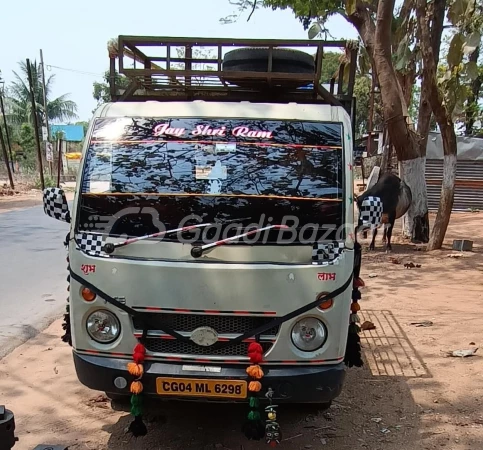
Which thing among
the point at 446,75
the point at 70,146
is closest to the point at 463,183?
the point at 446,75

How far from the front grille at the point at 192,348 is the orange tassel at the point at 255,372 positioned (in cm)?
14

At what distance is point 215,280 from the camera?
3154mm

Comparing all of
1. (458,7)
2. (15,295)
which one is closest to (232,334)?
(15,295)

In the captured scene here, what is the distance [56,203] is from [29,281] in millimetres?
4799

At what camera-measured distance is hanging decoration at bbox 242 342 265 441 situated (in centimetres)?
311

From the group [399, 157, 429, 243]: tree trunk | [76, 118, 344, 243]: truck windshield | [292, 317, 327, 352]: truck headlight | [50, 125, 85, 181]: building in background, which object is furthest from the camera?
[50, 125, 85, 181]: building in background

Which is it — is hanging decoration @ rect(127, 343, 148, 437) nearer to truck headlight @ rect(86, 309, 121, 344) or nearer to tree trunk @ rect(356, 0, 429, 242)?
truck headlight @ rect(86, 309, 121, 344)

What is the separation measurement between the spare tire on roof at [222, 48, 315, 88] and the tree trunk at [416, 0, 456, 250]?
5.42 meters

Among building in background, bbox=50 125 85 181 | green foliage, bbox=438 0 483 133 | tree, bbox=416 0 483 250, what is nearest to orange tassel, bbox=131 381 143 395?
green foliage, bbox=438 0 483 133

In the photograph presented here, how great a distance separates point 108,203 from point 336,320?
5.26 ft

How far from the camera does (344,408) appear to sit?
165 inches

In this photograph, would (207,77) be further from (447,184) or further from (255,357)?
(447,184)

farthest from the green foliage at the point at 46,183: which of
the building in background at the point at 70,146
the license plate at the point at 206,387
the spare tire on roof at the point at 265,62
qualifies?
the license plate at the point at 206,387

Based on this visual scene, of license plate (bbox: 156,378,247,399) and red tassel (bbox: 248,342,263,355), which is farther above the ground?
red tassel (bbox: 248,342,263,355)
